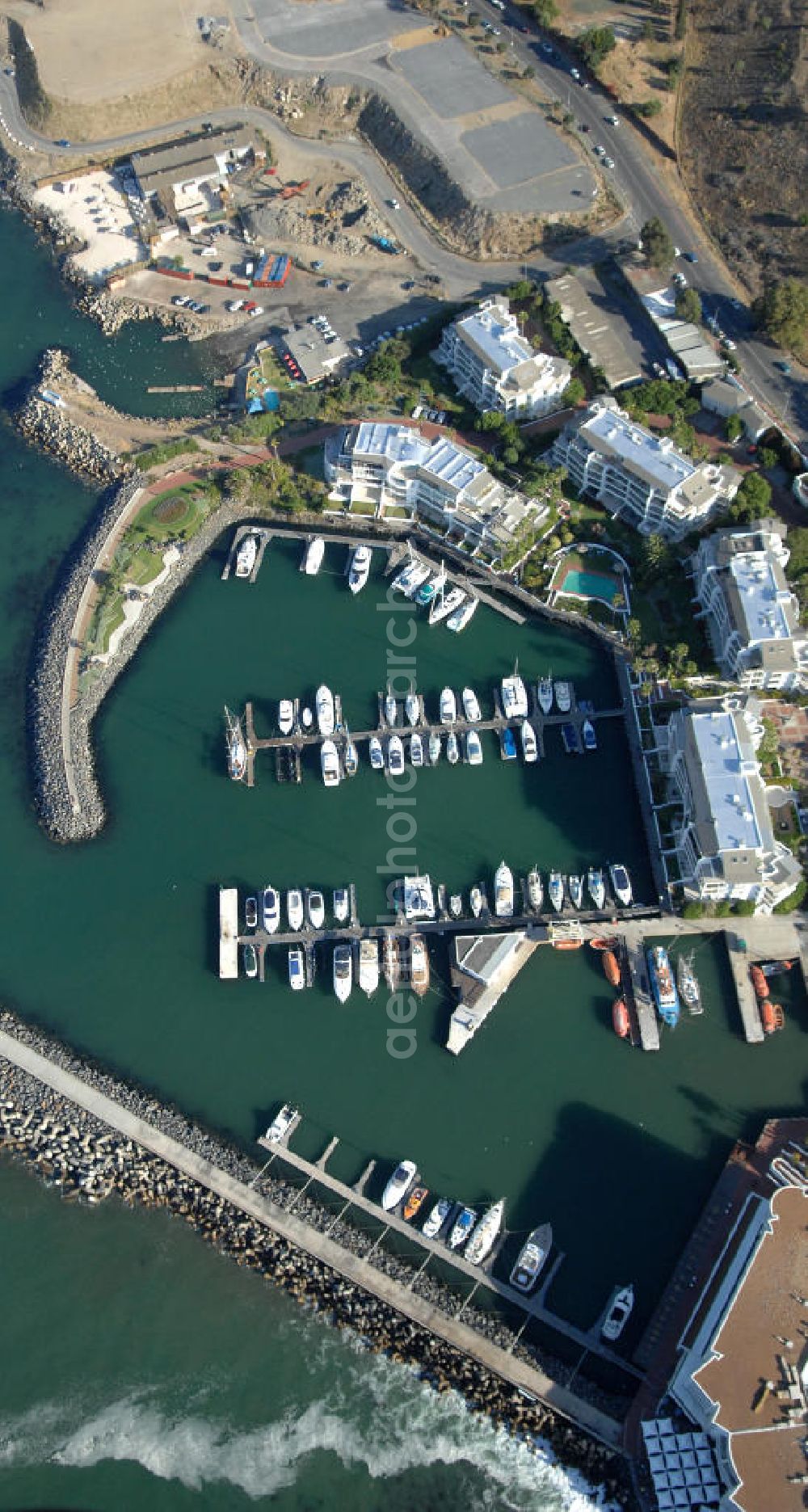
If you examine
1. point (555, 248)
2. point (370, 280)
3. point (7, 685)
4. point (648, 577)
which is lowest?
point (7, 685)

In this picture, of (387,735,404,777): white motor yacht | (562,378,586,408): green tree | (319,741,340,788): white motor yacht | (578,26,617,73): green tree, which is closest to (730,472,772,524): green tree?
(562,378,586,408): green tree

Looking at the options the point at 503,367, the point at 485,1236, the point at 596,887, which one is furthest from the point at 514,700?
the point at 485,1236

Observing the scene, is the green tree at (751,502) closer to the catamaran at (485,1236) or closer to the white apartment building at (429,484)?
the white apartment building at (429,484)

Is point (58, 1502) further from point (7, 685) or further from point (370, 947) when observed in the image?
point (7, 685)

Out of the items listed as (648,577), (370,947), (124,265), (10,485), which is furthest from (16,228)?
(370,947)

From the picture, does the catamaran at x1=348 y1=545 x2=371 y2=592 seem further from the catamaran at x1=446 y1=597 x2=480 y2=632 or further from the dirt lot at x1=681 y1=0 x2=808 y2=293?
the dirt lot at x1=681 y1=0 x2=808 y2=293

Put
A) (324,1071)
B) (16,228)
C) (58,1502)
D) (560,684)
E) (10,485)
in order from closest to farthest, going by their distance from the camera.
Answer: (58,1502) → (324,1071) → (560,684) → (10,485) → (16,228)
